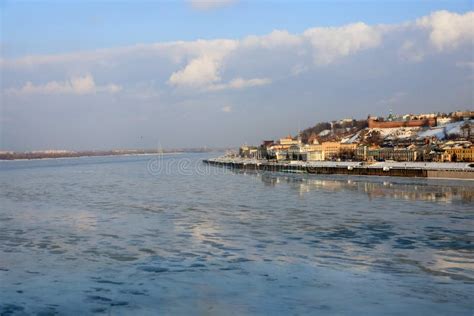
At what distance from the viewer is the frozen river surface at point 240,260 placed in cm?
710

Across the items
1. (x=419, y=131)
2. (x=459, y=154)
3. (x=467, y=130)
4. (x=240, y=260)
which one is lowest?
(x=240, y=260)

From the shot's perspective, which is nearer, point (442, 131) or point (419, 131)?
point (442, 131)

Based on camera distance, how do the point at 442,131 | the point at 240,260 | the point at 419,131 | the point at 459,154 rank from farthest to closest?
1. the point at 419,131
2. the point at 442,131
3. the point at 459,154
4. the point at 240,260

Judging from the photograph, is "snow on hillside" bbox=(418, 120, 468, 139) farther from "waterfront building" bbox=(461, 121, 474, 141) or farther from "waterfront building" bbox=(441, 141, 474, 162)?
"waterfront building" bbox=(441, 141, 474, 162)

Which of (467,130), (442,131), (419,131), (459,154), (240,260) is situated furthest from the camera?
(419,131)

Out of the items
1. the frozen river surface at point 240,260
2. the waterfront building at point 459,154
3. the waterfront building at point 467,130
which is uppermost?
the waterfront building at point 467,130

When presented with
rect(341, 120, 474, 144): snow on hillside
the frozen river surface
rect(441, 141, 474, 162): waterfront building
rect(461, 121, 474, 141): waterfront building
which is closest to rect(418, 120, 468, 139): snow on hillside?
rect(341, 120, 474, 144): snow on hillside

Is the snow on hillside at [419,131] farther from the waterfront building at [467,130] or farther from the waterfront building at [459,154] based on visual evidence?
the waterfront building at [459,154]

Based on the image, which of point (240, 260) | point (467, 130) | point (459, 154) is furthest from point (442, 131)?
point (240, 260)

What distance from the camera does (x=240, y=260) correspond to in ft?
31.3

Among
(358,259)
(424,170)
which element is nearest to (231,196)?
(358,259)

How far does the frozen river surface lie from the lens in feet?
23.3

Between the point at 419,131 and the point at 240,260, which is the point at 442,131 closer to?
the point at 419,131

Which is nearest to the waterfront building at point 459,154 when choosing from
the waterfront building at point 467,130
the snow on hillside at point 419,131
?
the waterfront building at point 467,130
